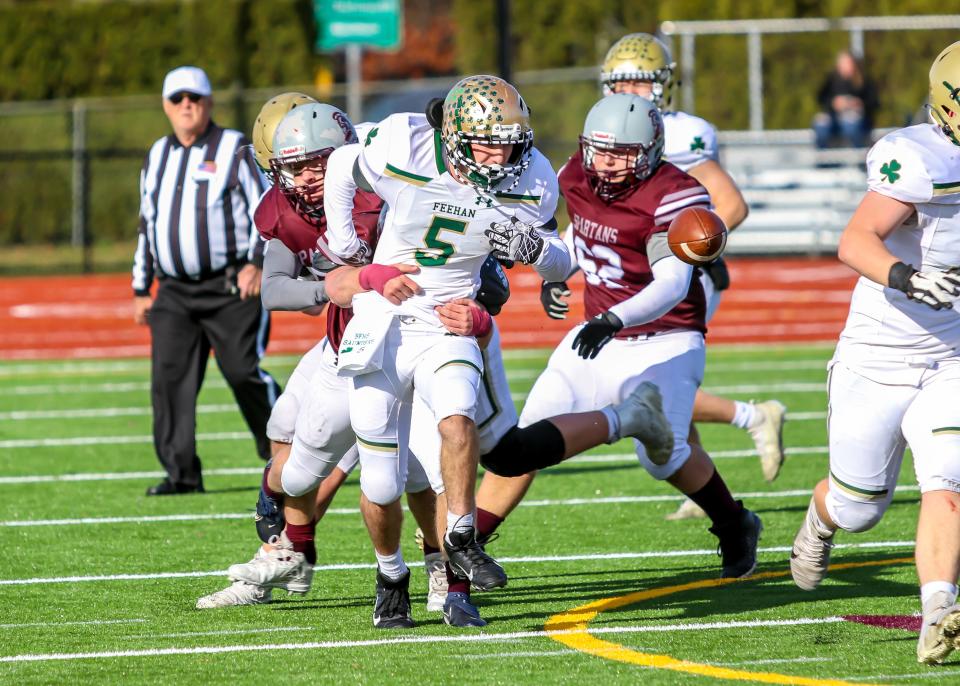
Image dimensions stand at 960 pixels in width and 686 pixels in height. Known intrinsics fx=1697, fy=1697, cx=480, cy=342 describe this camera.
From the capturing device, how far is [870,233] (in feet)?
15.5

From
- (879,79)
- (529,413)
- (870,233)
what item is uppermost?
(879,79)

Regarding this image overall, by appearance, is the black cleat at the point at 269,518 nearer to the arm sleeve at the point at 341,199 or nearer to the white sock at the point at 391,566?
the white sock at the point at 391,566

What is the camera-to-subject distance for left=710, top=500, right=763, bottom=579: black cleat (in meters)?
5.91

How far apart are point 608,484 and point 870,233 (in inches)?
145

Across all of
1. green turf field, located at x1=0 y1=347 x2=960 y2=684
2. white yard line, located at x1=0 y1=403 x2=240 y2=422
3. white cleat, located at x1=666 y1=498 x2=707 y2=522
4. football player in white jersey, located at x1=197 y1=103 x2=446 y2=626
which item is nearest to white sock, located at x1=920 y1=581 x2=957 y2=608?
green turf field, located at x1=0 y1=347 x2=960 y2=684

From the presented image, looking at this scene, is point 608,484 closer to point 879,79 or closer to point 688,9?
point 879,79

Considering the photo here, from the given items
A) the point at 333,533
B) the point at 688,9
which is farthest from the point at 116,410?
the point at 688,9

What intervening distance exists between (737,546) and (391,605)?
1.38 m

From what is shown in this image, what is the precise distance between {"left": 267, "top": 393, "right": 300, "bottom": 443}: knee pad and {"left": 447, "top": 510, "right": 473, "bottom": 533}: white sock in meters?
0.92

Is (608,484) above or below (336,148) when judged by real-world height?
below

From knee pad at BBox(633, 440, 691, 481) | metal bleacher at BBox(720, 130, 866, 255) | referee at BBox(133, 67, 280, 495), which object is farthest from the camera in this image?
metal bleacher at BBox(720, 130, 866, 255)

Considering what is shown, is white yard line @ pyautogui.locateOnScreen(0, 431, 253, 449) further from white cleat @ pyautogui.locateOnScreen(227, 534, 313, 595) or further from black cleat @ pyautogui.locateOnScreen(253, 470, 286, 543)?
white cleat @ pyautogui.locateOnScreen(227, 534, 313, 595)

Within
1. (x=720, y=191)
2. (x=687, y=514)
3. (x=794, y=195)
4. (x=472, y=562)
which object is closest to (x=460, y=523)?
(x=472, y=562)

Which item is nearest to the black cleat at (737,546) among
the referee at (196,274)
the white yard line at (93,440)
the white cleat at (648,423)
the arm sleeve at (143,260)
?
the white cleat at (648,423)
